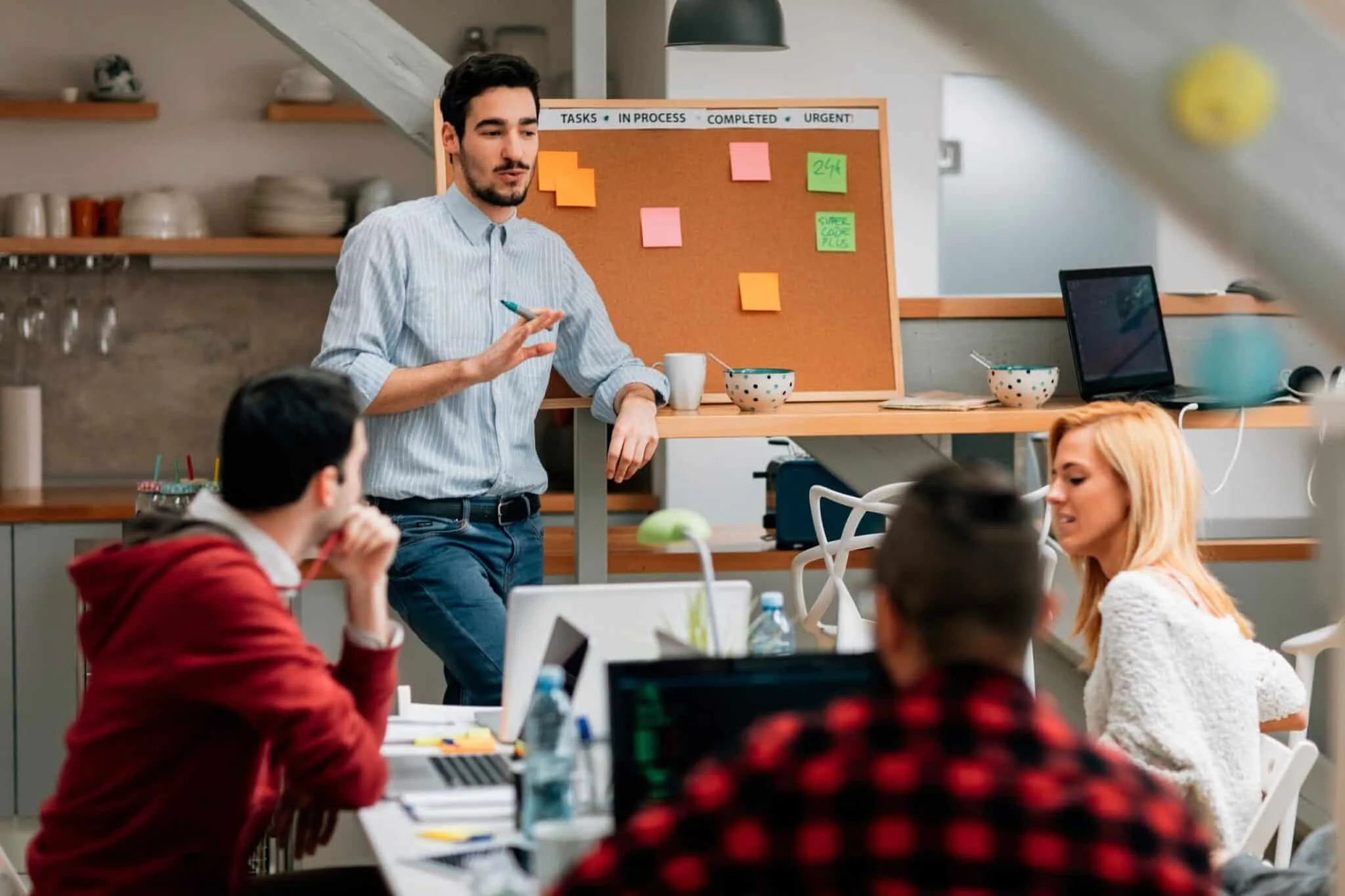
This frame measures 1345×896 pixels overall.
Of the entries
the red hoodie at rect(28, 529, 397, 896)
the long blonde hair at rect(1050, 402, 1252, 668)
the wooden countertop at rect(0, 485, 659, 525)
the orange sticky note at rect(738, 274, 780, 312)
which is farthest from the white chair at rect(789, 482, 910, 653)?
the wooden countertop at rect(0, 485, 659, 525)

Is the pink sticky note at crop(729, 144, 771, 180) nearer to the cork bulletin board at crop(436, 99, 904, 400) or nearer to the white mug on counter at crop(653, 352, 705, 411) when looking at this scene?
the cork bulletin board at crop(436, 99, 904, 400)

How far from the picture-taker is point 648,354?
369 centimetres

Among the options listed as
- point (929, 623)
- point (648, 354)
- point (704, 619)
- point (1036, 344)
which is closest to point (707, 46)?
point (648, 354)

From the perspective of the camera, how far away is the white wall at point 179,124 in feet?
18.4

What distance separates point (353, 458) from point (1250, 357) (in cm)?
135

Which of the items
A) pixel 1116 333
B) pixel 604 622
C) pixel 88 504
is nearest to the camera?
pixel 604 622

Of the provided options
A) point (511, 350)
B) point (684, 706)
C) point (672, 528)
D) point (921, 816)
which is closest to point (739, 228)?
point (511, 350)

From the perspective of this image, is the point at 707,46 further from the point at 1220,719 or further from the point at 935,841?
the point at 935,841

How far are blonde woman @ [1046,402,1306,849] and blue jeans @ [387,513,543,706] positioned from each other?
106cm

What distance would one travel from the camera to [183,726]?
176 centimetres

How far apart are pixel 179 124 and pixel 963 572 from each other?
5114mm

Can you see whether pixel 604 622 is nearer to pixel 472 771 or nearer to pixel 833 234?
pixel 472 771

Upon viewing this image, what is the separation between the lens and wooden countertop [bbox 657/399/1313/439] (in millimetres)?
3344

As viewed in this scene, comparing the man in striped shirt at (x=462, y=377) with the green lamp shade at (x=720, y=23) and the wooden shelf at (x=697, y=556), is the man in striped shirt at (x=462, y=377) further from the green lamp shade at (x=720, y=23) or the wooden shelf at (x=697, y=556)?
the wooden shelf at (x=697, y=556)
